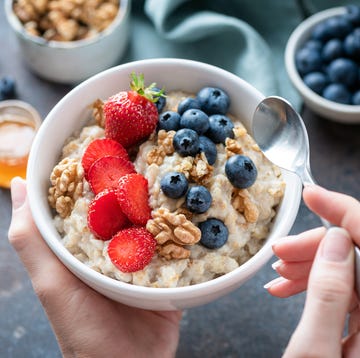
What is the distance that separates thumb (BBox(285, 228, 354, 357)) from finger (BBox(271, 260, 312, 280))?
0.28 meters

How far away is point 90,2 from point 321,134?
94 centimetres

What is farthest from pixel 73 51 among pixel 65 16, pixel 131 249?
pixel 131 249

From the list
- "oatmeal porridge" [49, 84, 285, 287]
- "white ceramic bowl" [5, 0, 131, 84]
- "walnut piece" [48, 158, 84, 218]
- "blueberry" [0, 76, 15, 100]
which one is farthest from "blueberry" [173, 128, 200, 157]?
"blueberry" [0, 76, 15, 100]

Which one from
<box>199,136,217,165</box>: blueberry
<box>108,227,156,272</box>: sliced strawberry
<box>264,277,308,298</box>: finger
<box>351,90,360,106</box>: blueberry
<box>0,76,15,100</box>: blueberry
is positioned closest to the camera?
<box>108,227,156,272</box>: sliced strawberry

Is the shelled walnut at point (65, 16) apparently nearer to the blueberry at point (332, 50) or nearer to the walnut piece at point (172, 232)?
the blueberry at point (332, 50)

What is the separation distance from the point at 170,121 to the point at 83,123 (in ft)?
0.86

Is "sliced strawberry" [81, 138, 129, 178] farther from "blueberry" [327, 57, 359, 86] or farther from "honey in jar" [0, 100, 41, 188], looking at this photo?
"blueberry" [327, 57, 359, 86]

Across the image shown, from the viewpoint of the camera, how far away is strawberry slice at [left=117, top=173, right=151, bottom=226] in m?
1.32

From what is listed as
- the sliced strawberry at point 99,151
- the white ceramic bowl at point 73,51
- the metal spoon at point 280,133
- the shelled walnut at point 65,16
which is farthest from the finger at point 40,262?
the shelled walnut at point 65,16

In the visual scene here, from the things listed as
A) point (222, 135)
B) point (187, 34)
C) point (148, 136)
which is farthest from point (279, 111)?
point (187, 34)

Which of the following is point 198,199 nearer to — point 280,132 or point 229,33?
point 280,132

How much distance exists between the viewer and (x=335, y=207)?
1.21 metres

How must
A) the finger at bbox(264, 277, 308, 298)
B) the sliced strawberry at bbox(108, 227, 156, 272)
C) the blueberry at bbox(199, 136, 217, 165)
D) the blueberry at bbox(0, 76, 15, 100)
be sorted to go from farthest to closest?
the blueberry at bbox(0, 76, 15, 100)
the finger at bbox(264, 277, 308, 298)
the blueberry at bbox(199, 136, 217, 165)
the sliced strawberry at bbox(108, 227, 156, 272)

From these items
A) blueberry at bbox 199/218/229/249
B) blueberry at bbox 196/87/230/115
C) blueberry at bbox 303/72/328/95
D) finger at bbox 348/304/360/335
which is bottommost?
finger at bbox 348/304/360/335
